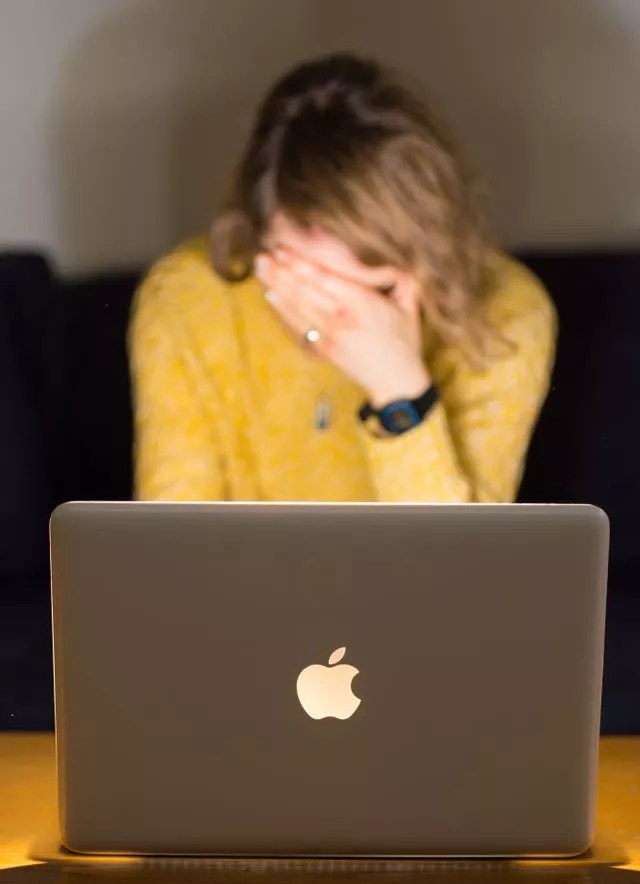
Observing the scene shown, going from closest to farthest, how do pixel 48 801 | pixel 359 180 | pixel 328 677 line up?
pixel 328 677
pixel 48 801
pixel 359 180

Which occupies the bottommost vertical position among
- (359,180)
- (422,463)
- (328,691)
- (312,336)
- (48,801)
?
(48,801)

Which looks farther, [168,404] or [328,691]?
[168,404]

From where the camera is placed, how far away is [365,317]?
1286mm

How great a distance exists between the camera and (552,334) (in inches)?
51.7

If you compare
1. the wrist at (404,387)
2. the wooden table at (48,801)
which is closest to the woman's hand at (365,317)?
the wrist at (404,387)

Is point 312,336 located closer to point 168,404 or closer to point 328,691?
point 168,404

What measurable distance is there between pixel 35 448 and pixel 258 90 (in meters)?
0.56

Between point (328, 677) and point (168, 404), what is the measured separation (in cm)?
50

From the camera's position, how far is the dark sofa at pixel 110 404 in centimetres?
131

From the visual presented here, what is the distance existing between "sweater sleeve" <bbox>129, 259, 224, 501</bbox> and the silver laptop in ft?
1.27

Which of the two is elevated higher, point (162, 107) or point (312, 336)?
point (162, 107)

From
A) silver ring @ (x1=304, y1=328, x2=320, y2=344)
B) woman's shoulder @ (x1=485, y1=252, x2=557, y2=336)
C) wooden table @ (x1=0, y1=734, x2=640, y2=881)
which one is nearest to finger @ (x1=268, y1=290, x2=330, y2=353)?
silver ring @ (x1=304, y1=328, x2=320, y2=344)

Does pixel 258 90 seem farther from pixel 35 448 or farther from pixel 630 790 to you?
pixel 630 790

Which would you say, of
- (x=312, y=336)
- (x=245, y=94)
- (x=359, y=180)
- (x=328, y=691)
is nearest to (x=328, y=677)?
(x=328, y=691)
